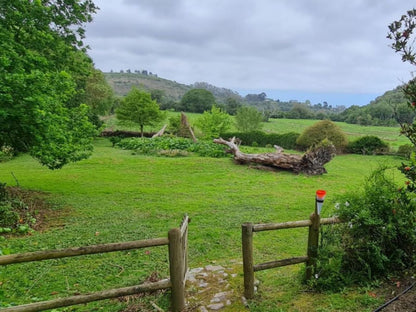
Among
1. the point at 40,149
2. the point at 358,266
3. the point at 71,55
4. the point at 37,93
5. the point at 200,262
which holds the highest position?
the point at 71,55

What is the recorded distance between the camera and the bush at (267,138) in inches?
875

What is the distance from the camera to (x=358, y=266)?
3.42 metres

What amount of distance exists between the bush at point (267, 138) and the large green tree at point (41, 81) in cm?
1679

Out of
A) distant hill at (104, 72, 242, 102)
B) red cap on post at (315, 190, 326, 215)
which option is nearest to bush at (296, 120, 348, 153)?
red cap on post at (315, 190, 326, 215)

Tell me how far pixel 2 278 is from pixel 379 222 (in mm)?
5332

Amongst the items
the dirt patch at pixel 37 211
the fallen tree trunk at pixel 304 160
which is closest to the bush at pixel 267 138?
the fallen tree trunk at pixel 304 160

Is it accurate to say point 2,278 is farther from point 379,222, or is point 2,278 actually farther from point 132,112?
point 132,112

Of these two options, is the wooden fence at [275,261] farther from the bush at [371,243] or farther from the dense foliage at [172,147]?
the dense foliage at [172,147]

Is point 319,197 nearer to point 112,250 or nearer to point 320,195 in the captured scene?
point 320,195

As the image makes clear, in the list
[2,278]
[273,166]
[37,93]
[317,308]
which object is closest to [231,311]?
[317,308]

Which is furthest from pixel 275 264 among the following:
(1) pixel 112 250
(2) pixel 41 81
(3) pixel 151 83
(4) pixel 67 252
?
(3) pixel 151 83

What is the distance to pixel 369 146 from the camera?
20.0 metres

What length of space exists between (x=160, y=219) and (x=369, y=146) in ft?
61.1

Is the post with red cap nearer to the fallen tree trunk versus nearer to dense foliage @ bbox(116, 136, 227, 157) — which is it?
the fallen tree trunk
